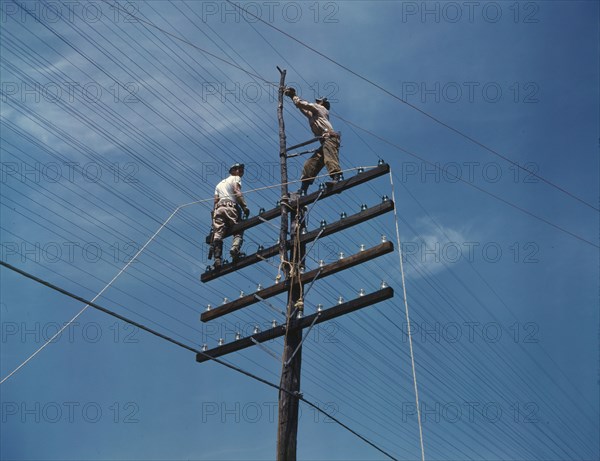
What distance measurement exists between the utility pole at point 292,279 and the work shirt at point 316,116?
0.33 meters

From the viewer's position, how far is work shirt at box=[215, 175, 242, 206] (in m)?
13.4

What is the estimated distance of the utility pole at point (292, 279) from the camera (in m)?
10.6

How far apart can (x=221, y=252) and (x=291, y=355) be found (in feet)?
8.54

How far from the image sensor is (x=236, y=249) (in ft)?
41.9

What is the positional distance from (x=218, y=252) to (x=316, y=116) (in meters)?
2.60

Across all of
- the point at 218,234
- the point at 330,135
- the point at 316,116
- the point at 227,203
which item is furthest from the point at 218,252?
the point at 316,116

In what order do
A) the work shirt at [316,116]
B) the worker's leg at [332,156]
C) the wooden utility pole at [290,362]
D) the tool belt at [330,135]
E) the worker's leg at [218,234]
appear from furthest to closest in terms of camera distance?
the work shirt at [316,116] → the tool belt at [330,135] → the worker's leg at [218,234] → the worker's leg at [332,156] → the wooden utility pole at [290,362]

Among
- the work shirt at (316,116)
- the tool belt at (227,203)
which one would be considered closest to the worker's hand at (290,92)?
the work shirt at (316,116)

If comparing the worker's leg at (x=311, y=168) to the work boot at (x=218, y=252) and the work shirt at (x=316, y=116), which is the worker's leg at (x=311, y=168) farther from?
the work boot at (x=218, y=252)

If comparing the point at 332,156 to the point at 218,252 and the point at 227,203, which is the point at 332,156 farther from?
the point at 218,252

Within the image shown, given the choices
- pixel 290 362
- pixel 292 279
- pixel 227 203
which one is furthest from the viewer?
pixel 227 203

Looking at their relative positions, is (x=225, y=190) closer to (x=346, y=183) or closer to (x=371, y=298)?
(x=346, y=183)

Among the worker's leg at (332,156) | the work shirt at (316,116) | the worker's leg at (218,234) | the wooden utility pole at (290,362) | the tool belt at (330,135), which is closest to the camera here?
the wooden utility pole at (290,362)

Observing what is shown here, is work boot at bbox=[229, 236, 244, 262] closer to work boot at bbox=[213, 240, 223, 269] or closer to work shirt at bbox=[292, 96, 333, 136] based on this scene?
work boot at bbox=[213, 240, 223, 269]
